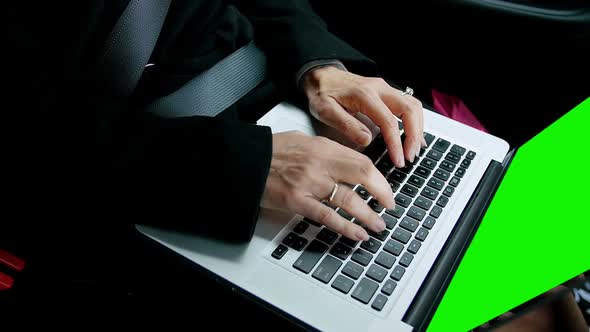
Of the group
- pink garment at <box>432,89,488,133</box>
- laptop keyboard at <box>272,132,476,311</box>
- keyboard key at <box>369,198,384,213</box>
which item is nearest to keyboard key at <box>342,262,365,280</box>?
laptop keyboard at <box>272,132,476,311</box>

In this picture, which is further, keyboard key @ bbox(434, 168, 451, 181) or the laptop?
keyboard key @ bbox(434, 168, 451, 181)

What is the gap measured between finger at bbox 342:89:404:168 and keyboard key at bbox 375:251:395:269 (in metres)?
0.17

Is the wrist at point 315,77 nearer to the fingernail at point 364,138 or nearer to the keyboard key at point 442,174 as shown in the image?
the fingernail at point 364,138

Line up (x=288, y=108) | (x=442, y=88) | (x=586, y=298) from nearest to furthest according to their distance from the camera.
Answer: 1. (x=586, y=298)
2. (x=288, y=108)
3. (x=442, y=88)

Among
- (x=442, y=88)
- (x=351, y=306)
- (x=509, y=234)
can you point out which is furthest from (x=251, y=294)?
(x=442, y=88)

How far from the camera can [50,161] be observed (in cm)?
67

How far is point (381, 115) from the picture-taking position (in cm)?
81

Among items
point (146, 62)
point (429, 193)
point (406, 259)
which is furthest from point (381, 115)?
point (146, 62)

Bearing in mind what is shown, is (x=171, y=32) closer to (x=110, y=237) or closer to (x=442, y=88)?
(x=110, y=237)

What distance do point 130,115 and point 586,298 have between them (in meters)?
0.58

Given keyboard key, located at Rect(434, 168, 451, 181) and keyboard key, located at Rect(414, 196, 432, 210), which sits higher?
keyboard key, located at Rect(434, 168, 451, 181)

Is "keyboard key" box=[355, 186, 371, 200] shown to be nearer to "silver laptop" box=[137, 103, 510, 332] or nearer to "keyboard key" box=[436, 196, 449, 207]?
"silver laptop" box=[137, 103, 510, 332]

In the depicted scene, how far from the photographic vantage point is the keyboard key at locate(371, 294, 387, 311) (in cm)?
61

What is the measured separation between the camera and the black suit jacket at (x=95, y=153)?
64cm
